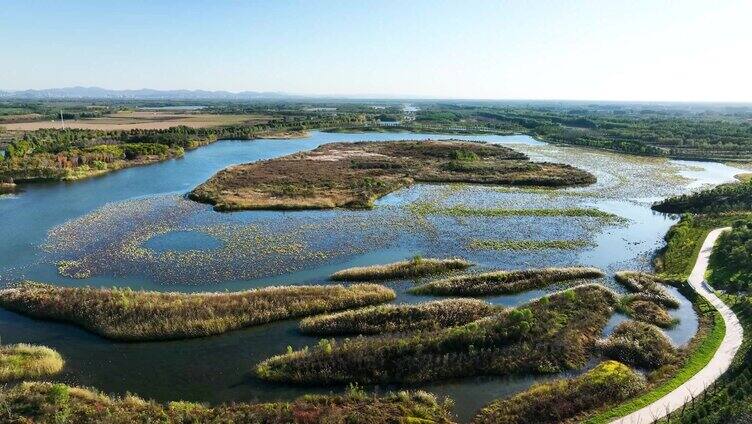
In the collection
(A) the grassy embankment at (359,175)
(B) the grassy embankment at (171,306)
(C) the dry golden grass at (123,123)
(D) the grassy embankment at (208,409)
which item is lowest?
(D) the grassy embankment at (208,409)

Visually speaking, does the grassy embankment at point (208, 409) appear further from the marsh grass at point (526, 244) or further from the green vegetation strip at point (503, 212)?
the green vegetation strip at point (503, 212)

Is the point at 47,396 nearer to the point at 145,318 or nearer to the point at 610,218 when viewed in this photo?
the point at 145,318

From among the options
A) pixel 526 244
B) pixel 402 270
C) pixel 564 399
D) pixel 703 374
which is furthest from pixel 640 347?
pixel 526 244

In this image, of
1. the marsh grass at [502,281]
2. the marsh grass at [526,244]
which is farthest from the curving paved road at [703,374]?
the marsh grass at [526,244]

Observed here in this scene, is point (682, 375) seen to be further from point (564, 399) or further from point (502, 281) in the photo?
point (502, 281)

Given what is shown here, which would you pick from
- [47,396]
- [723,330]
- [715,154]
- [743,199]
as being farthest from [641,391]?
[715,154]

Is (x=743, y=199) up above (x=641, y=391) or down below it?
above
